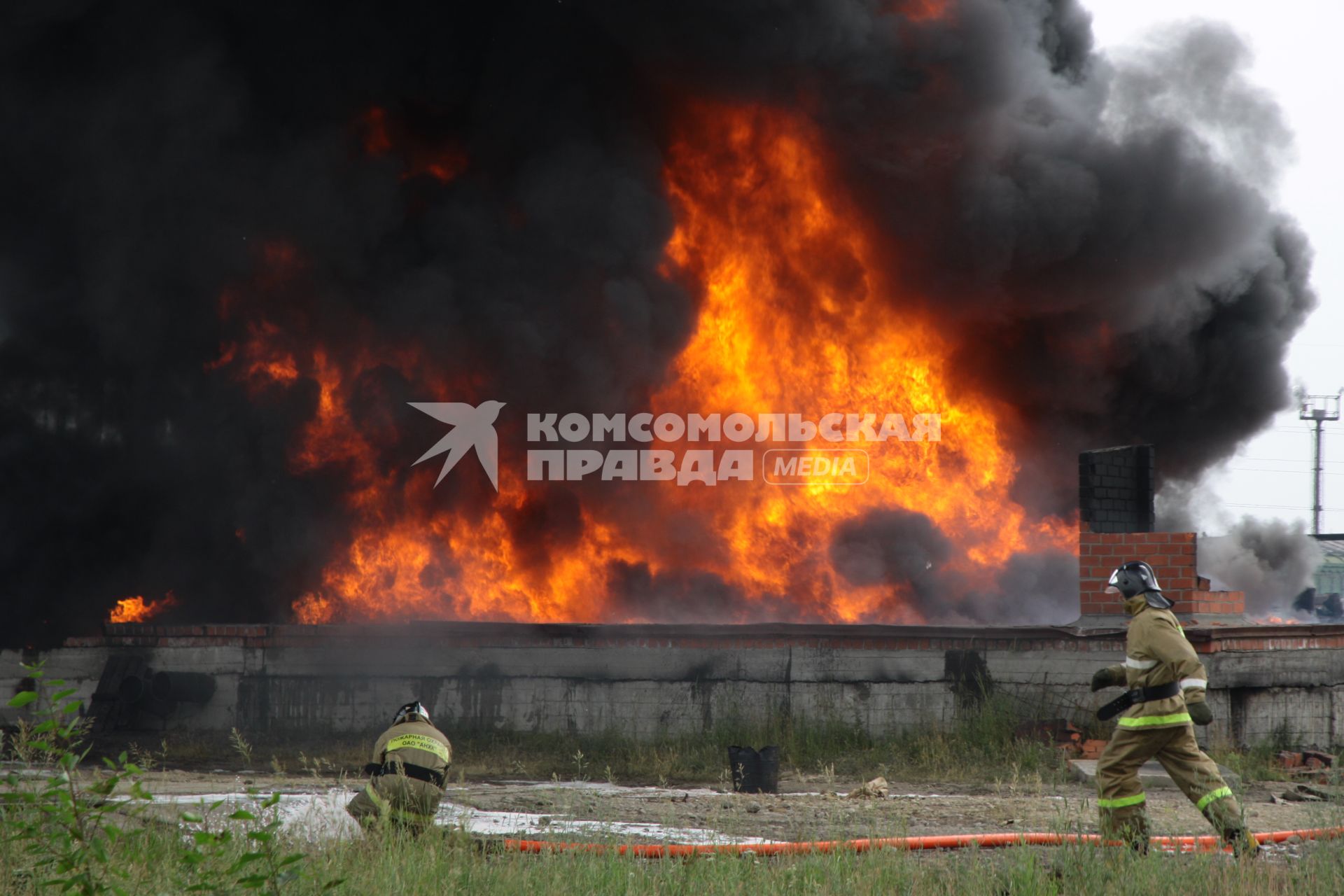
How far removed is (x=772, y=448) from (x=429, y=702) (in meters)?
6.97

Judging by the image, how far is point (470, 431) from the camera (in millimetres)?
18281

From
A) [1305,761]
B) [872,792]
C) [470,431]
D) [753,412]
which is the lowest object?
[872,792]

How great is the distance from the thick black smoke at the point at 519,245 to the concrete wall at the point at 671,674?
3.83m

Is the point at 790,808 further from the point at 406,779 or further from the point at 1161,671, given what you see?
the point at 406,779

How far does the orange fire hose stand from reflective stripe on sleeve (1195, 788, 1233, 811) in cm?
18

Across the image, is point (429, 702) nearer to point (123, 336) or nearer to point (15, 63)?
point (123, 336)

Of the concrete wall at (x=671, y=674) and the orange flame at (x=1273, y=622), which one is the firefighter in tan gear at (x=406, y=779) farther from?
the orange flame at (x=1273, y=622)

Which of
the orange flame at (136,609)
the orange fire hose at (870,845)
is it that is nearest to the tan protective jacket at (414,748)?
the orange fire hose at (870,845)

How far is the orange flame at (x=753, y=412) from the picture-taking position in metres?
17.1

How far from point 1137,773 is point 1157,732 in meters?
0.25

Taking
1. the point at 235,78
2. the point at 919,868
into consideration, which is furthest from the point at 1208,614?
the point at 235,78

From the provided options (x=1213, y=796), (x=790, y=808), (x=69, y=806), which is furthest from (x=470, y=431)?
(x=69, y=806)

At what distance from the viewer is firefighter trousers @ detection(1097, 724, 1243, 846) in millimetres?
6793

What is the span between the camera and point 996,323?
18.2 m
